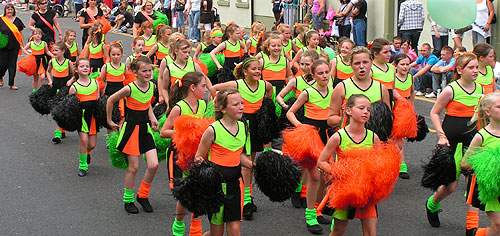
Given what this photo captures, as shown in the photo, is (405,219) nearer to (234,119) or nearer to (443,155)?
(443,155)

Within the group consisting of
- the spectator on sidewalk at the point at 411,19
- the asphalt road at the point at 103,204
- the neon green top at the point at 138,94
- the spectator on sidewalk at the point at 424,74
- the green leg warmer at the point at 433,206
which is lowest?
the asphalt road at the point at 103,204

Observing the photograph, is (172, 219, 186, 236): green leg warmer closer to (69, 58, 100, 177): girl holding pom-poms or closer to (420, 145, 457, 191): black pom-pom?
(420, 145, 457, 191): black pom-pom

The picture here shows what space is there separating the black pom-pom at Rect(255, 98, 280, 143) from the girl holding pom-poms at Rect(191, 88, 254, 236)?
1.69m

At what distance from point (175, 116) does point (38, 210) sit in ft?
7.36

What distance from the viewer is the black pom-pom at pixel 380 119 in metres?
7.12

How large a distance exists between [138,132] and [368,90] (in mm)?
2499

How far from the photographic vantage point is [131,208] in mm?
8148

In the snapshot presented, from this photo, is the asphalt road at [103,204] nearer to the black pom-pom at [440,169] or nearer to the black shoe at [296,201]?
the black shoe at [296,201]

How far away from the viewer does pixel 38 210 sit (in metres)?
8.32

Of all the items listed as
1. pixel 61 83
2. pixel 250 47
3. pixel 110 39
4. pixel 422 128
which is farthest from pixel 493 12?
pixel 110 39

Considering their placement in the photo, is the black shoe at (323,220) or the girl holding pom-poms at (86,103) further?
the girl holding pom-poms at (86,103)

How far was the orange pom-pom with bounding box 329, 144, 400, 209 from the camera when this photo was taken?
5.84 m

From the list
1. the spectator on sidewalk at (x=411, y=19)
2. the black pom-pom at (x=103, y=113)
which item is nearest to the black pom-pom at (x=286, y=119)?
the black pom-pom at (x=103, y=113)

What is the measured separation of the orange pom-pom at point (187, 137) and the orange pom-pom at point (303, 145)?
36.8 inches
